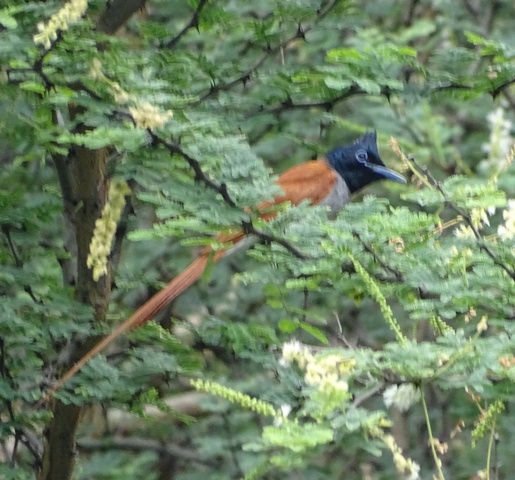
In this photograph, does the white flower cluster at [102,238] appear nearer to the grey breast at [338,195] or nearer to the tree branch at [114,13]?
the tree branch at [114,13]

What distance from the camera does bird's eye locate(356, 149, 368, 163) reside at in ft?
13.3

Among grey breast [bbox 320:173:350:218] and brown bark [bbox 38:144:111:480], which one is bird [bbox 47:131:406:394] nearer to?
grey breast [bbox 320:173:350:218]

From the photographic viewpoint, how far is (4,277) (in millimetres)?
2418

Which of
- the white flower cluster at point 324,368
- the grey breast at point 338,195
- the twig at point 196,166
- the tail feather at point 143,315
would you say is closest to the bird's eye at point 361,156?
the grey breast at point 338,195

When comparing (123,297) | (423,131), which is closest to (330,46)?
(423,131)

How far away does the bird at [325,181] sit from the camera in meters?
2.76

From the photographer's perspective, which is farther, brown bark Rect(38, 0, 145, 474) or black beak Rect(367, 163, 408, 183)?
black beak Rect(367, 163, 408, 183)

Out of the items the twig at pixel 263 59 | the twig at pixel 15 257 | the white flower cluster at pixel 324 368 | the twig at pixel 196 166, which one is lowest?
the white flower cluster at pixel 324 368

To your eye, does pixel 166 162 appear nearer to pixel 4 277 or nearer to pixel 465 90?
pixel 4 277

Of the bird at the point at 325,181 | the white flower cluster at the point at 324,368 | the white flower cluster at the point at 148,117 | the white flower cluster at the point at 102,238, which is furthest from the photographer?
the bird at the point at 325,181

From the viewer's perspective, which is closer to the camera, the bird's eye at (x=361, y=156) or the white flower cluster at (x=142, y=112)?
the white flower cluster at (x=142, y=112)

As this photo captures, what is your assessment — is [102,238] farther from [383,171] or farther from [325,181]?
[383,171]

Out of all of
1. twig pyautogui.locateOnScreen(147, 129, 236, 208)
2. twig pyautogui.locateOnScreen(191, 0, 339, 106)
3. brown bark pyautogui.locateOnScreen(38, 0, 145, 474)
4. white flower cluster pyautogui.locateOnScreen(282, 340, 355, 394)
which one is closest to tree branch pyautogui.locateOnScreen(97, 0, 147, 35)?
brown bark pyautogui.locateOnScreen(38, 0, 145, 474)

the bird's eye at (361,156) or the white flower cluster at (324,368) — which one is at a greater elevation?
the bird's eye at (361,156)
